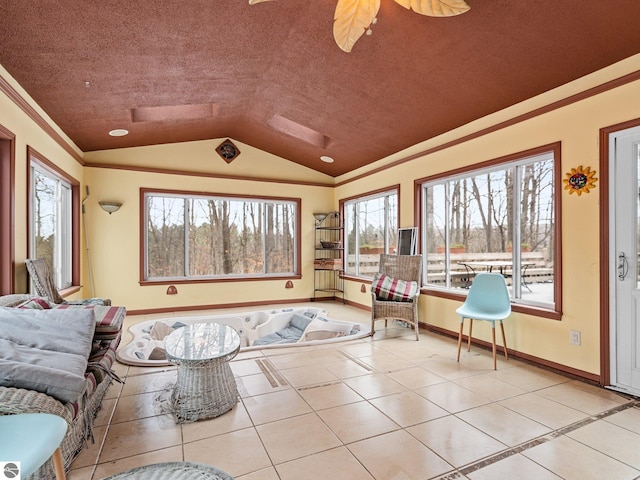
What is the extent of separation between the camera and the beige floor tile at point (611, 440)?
1958mm

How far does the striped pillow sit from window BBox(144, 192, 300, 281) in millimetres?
2416

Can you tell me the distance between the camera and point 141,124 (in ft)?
15.1

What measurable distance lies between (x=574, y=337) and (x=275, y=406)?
2509 mm

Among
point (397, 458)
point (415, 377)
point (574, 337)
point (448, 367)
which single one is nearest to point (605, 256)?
point (574, 337)

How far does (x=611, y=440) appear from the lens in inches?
82.5

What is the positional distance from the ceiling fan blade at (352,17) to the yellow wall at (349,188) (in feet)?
6.52

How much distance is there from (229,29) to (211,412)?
2.86 metres

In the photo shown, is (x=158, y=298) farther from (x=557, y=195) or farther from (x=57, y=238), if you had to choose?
(x=557, y=195)

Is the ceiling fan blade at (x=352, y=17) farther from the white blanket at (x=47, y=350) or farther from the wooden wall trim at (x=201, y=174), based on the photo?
the wooden wall trim at (x=201, y=174)

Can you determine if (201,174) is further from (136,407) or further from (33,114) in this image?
(136,407)

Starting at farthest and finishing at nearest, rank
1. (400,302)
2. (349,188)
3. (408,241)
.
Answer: (349,188), (408,241), (400,302)

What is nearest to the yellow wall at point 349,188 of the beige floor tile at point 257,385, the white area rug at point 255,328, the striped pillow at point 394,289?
the striped pillow at point 394,289

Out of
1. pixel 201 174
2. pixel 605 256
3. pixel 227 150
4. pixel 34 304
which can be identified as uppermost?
pixel 227 150

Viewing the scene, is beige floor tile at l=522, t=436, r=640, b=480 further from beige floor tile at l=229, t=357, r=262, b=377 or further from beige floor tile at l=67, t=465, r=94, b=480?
beige floor tile at l=67, t=465, r=94, b=480
